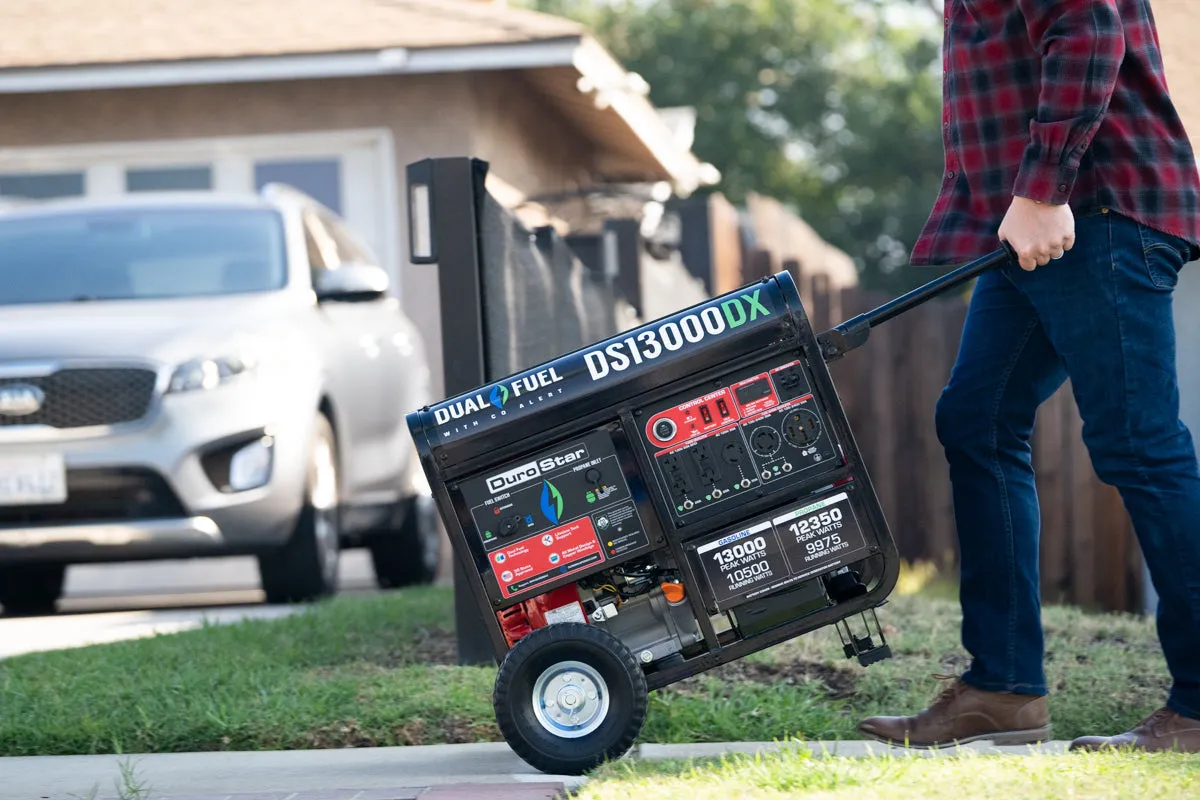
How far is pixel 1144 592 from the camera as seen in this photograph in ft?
26.3

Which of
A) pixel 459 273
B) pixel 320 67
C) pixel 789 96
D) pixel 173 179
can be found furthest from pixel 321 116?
pixel 789 96

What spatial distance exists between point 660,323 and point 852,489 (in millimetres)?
543

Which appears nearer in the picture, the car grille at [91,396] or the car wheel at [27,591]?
the car grille at [91,396]

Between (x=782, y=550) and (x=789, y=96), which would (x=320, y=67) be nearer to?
(x=782, y=550)

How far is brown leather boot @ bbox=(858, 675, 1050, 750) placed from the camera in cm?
391

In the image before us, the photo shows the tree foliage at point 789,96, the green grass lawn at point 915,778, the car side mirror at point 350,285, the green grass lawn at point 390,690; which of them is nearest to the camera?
the green grass lawn at point 915,778

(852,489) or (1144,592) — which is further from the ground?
(852,489)

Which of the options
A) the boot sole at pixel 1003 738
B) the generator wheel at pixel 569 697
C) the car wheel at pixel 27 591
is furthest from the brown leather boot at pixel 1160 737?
the car wheel at pixel 27 591

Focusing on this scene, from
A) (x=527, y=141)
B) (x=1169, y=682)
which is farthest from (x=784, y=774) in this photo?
(x=527, y=141)

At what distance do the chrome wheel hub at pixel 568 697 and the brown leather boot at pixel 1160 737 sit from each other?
1.03 meters

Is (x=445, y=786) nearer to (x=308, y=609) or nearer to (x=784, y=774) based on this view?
(x=784, y=774)

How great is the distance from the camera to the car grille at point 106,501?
22.5 feet

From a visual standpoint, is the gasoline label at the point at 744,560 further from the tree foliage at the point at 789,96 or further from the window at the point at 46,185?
the tree foliage at the point at 789,96

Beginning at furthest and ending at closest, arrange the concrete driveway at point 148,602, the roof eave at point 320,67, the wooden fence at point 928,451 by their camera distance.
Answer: the roof eave at point 320,67 → the wooden fence at point 928,451 → the concrete driveway at point 148,602
